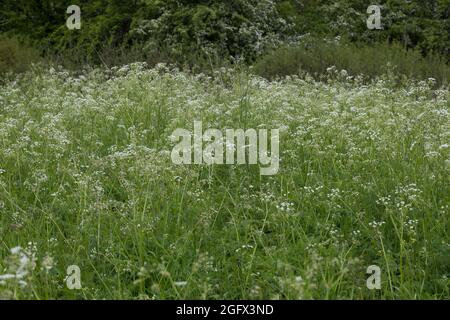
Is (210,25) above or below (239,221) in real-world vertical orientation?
above

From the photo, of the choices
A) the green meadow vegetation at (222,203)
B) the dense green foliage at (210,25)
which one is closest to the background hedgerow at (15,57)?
the dense green foliage at (210,25)

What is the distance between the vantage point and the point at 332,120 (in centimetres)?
609

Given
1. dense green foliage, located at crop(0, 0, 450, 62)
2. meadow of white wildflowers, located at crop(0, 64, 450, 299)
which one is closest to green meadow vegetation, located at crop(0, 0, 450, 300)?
meadow of white wildflowers, located at crop(0, 64, 450, 299)

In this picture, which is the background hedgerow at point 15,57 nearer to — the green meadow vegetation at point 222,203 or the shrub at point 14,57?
the shrub at point 14,57

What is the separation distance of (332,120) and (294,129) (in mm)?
615

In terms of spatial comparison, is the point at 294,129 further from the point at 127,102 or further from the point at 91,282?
the point at 91,282

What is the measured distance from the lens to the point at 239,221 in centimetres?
422

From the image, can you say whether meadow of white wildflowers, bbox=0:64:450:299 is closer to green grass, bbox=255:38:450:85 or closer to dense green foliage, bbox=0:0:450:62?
green grass, bbox=255:38:450:85

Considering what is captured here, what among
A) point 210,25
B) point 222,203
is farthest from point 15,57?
point 222,203

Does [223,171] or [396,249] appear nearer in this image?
[396,249]

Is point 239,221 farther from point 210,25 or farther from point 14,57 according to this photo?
point 210,25

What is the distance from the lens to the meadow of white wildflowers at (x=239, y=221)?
3391 mm
